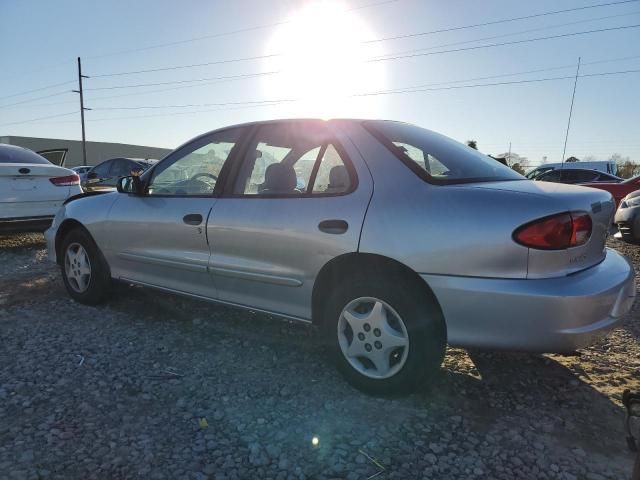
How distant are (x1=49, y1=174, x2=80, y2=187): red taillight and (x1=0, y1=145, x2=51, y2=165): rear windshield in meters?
0.43

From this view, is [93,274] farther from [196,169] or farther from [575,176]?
[575,176]

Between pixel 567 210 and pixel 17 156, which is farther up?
pixel 17 156

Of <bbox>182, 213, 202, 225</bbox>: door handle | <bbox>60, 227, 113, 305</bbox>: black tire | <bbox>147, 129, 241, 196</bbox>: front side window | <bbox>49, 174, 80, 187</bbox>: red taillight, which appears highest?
<bbox>147, 129, 241, 196</bbox>: front side window

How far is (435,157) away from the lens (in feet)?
9.13

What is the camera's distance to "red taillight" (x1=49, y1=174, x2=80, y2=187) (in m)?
6.67

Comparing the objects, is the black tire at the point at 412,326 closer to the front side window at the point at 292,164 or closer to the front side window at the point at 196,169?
the front side window at the point at 292,164

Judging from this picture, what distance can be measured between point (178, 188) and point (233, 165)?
1.96 feet

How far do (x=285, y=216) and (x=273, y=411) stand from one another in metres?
1.11

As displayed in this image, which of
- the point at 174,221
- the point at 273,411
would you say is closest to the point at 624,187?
the point at 174,221

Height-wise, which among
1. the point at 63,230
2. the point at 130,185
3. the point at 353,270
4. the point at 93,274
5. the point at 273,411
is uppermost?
the point at 130,185

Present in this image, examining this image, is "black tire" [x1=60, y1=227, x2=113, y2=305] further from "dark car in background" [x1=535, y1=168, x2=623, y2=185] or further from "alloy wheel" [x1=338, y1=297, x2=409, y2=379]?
"dark car in background" [x1=535, y1=168, x2=623, y2=185]

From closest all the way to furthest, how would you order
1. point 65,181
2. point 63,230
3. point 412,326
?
1. point 412,326
2. point 63,230
3. point 65,181

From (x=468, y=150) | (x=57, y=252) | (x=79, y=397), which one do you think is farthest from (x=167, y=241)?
(x=468, y=150)

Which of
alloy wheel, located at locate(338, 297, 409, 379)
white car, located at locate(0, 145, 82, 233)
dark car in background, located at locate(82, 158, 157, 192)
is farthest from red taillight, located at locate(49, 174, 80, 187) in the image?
dark car in background, located at locate(82, 158, 157, 192)
